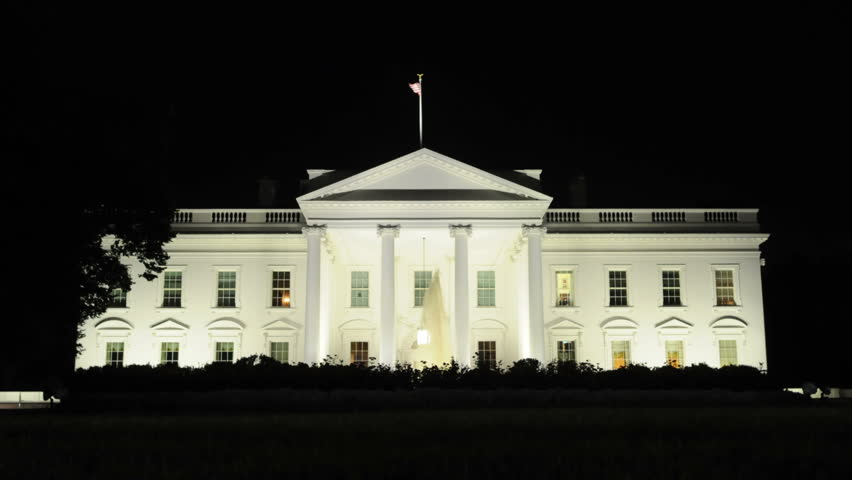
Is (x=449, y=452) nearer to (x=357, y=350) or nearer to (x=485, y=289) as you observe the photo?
(x=357, y=350)

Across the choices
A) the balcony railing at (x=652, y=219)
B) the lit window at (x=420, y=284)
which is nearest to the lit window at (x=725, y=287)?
the balcony railing at (x=652, y=219)

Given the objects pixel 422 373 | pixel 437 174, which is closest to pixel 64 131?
pixel 422 373

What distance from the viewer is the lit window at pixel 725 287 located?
39.5m

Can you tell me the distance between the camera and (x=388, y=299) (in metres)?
33.6

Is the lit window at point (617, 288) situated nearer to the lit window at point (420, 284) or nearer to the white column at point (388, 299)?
the lit window at point (420, 284)

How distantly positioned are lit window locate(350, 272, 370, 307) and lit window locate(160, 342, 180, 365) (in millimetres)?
8409

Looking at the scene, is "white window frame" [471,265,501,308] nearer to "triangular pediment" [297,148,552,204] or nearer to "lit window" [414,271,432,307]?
"lit window" [414,271,432,307]

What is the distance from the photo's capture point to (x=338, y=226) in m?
34.2

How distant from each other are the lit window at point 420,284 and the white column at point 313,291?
261 inches

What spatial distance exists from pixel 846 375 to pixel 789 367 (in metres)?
4.17

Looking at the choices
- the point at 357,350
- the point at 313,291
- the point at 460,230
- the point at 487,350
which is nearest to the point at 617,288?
the point at 487,350

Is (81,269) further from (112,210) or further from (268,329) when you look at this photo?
(268,329)

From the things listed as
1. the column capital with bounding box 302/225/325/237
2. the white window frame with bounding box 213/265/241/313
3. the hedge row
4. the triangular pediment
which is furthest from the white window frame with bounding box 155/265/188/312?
the hedge row

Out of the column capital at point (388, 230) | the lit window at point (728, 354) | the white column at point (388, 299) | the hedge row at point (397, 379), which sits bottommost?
the hedge row at point (397, 379)
